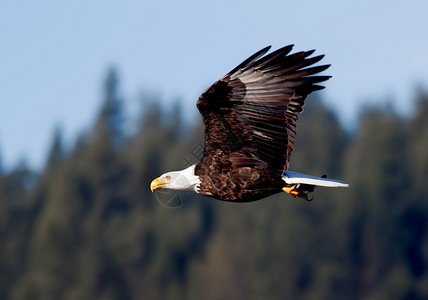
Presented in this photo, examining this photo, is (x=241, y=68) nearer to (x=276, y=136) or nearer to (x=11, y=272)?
(x=276, y=136)

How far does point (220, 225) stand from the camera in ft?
149

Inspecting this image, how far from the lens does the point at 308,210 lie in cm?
4475

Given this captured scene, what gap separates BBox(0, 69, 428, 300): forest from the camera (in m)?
42.8

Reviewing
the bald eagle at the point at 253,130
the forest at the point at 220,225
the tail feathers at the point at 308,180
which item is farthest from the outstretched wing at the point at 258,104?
the forest at the point at 220,225

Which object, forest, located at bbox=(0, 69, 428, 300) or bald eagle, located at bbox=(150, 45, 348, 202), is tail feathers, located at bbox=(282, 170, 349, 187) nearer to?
bald eagle, located at bbox=(150, 45, 348, 202)

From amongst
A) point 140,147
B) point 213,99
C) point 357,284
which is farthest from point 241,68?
point 140,147

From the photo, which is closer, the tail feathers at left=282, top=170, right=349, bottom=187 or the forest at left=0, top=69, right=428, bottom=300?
the tail feathers at left=282, top=170, right=349, bottom=187

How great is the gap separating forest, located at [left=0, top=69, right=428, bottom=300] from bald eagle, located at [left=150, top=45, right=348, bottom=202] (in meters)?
29.3

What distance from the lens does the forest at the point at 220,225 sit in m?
42.8

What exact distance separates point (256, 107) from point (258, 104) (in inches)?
1.6

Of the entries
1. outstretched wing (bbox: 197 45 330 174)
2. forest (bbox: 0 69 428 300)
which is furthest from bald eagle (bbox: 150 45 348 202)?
forest (bbox: 0 69 428 300)

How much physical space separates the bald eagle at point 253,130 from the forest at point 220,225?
2930 cm

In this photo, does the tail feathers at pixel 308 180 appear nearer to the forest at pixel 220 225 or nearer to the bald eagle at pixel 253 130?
the bald eagle at pixel 253 130

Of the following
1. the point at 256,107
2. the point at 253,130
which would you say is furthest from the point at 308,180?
the point at 256,107
